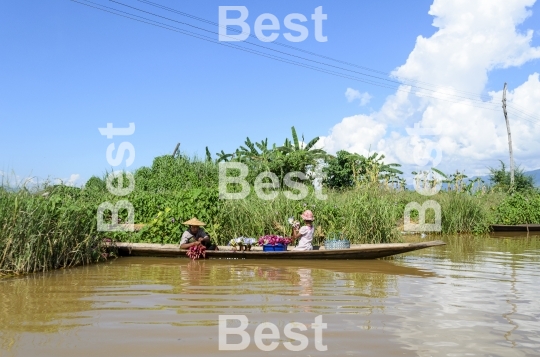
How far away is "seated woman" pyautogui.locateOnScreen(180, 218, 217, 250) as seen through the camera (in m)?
9.13

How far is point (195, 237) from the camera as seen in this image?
938cm

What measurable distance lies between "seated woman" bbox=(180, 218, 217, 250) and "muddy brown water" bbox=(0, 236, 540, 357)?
47 centimetres

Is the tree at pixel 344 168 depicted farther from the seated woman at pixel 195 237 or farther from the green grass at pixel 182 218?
the seated woman at pixel 195 237

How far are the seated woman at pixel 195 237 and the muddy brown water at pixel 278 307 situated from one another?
47 centimetres

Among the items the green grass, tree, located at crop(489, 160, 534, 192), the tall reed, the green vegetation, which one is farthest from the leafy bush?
the tall reed

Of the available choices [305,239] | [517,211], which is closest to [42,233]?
[305,239]

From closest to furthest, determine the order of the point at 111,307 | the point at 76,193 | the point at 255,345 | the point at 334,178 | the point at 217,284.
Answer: the point at 255,345 < the point at 111,307 < the point at 217,284 < the point at 76,193 < the point at 334,178

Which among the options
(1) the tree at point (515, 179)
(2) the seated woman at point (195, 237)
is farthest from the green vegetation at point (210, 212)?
(1) the tree at point (515, 179)

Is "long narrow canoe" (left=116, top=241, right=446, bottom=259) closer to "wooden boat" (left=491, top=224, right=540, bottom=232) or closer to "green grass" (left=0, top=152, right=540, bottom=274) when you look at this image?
"green grass" (left=0, top=152, right=540, bottom=274)

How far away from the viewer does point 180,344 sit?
395cm

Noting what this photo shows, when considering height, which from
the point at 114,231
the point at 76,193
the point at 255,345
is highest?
the point at 76,193

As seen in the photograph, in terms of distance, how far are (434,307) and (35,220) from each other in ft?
19.1

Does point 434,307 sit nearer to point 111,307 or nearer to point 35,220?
point 111,307

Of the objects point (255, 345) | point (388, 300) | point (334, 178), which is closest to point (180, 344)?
point (255, 345)
